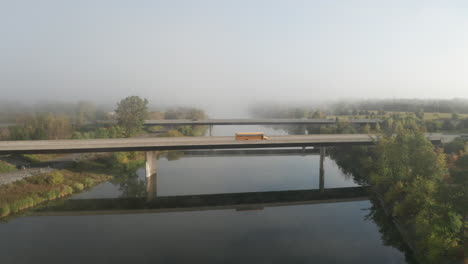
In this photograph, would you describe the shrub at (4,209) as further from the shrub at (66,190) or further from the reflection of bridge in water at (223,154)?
the reflection of bridge in water at (223,154)

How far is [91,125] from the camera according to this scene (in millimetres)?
116062

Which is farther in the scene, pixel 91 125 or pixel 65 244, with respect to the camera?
pixel 91 125

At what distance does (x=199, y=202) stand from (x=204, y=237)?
12.5m

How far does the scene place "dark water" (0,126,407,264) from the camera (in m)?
31.2

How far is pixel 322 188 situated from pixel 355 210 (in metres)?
11.0

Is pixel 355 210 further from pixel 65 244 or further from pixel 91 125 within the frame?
pixel 91 125

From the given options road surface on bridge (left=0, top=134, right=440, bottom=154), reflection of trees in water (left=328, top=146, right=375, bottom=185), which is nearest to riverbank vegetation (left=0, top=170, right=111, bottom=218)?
road surface on bridge (left=0, top=134, right=440, bottom=154)

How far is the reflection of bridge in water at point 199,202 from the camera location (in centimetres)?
4447

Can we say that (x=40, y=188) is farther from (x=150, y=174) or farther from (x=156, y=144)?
(x=156, y=144)

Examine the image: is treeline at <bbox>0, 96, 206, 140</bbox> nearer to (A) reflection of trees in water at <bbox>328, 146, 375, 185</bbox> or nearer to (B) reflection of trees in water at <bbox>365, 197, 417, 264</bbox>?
(A) reflection of trees in water at <bbox>328, 146, 375, 185</bbox>

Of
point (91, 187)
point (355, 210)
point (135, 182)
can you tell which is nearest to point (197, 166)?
point (135, 182)

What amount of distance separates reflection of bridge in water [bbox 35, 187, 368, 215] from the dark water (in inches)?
63.1

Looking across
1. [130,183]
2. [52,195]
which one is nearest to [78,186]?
[52,195]

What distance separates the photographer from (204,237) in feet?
117
